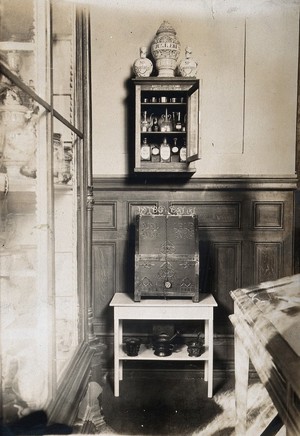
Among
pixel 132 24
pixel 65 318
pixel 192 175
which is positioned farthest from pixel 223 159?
pixel 65 318

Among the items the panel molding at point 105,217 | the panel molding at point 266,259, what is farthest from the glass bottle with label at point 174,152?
the panel molding at point 266,259

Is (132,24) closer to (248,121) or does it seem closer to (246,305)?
(248,121)

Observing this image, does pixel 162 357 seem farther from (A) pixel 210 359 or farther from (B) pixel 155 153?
(B) pixel 155 153

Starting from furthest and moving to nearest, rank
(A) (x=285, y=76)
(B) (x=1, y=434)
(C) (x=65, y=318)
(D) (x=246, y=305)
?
(A) (x=285, y=76)
(C) (x=65, y=318)
(D) (x=246, y=305)
(B) (x=1, y=434)

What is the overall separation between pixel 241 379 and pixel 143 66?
2.30 metres

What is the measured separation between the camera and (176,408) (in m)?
2.76

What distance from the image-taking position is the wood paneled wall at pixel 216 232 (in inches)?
137

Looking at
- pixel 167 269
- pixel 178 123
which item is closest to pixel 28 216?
pixel 167 269

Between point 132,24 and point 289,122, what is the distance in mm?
1476

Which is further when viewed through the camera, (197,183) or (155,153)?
(197,183)

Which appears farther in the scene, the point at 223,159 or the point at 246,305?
the point at 223,159

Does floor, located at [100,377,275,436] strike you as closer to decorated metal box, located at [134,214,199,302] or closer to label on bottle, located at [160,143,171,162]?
decorated metal box, located at [134,214,199,302]

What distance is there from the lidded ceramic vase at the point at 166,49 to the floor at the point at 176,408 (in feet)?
7.54

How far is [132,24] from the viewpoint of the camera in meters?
3.43
